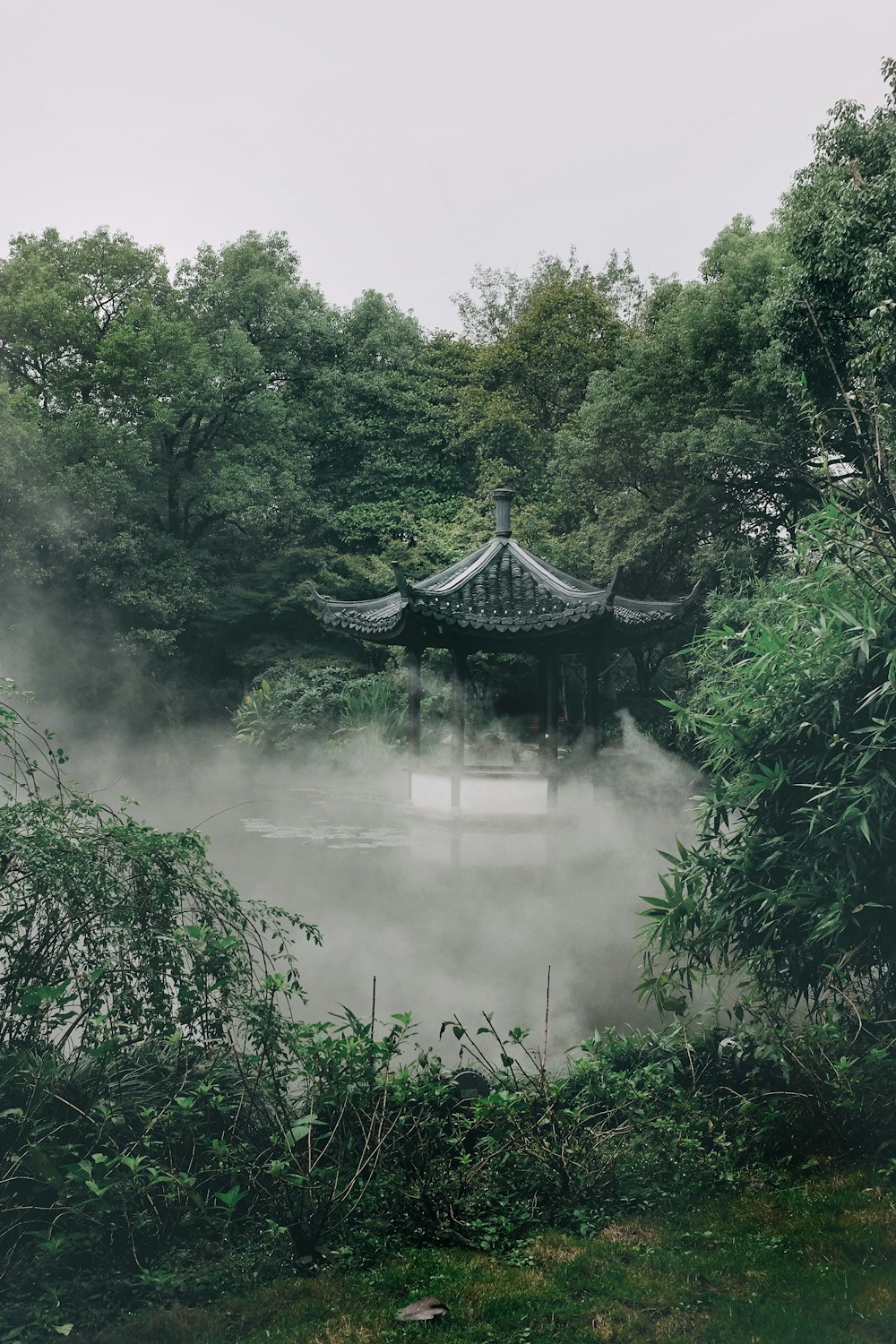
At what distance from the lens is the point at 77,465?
16.4 meters

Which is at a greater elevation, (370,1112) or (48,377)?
(48,377)

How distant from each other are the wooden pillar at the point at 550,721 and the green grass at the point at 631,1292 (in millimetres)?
6920

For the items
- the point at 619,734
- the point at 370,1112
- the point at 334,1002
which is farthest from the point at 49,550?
the point at 370,1112

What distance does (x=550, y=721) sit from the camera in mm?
10312

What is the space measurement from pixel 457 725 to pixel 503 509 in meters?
2.24

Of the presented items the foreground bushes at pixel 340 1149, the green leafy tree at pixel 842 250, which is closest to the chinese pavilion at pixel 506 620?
the green leafy tree at pixel 842 250

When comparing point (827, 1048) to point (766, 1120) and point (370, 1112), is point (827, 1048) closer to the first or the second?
point (766, 1120)

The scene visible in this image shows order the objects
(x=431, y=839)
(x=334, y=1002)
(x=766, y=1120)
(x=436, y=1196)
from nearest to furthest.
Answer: (x=436, y=1196)
(x=766, y=1120)
(x=334, y=1002)
(x=431, y=839)

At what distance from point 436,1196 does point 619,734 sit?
1240 centimetres

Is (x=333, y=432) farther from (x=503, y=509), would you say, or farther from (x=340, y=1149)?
(x=340, y=1149)

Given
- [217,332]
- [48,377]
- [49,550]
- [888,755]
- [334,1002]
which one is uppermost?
[217,332]

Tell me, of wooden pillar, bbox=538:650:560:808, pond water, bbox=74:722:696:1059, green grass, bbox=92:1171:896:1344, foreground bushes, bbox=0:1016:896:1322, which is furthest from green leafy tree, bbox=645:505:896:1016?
wooden pillar, bbox=538:650:560:808

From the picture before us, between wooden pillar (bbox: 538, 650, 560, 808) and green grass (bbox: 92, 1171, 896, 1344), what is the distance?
22.7 ft

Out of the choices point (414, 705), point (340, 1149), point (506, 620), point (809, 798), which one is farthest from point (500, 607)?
point (340, 1149)
